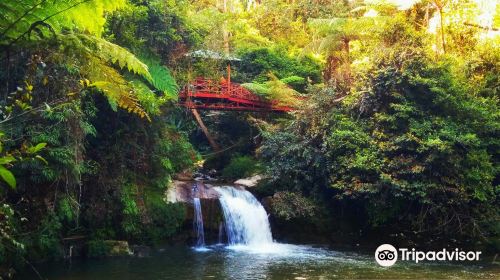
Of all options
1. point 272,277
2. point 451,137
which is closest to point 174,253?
point 272,277

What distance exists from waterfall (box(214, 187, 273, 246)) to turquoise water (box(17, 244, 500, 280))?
4.31 ft

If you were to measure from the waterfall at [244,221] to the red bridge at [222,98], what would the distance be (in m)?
3.27

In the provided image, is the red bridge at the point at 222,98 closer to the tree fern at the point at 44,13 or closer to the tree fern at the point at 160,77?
the tree fern at the point at 160,77

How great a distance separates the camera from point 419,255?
35.6 feet

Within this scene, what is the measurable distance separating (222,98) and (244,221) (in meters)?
4.82

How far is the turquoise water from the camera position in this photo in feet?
27.5

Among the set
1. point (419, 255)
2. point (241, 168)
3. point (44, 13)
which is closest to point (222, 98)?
point (241, 168)

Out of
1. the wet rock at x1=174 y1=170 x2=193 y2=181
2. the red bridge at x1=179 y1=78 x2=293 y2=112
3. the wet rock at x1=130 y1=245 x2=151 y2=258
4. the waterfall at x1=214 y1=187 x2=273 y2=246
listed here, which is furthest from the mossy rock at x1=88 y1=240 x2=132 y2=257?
the red bridge at x1=179 y1=78 x2=293 y2=112

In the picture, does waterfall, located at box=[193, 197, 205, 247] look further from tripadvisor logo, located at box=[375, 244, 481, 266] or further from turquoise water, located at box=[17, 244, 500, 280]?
tripadvisor logo, located at box=[375, 244, 481, 266]

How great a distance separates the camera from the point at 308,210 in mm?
12141

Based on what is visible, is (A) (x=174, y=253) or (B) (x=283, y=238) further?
(B) (x=283, y=238)

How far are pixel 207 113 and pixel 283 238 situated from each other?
804cm

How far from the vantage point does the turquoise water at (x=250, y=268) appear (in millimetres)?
8367

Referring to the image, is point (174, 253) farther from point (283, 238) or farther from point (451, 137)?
point (451, 137)
